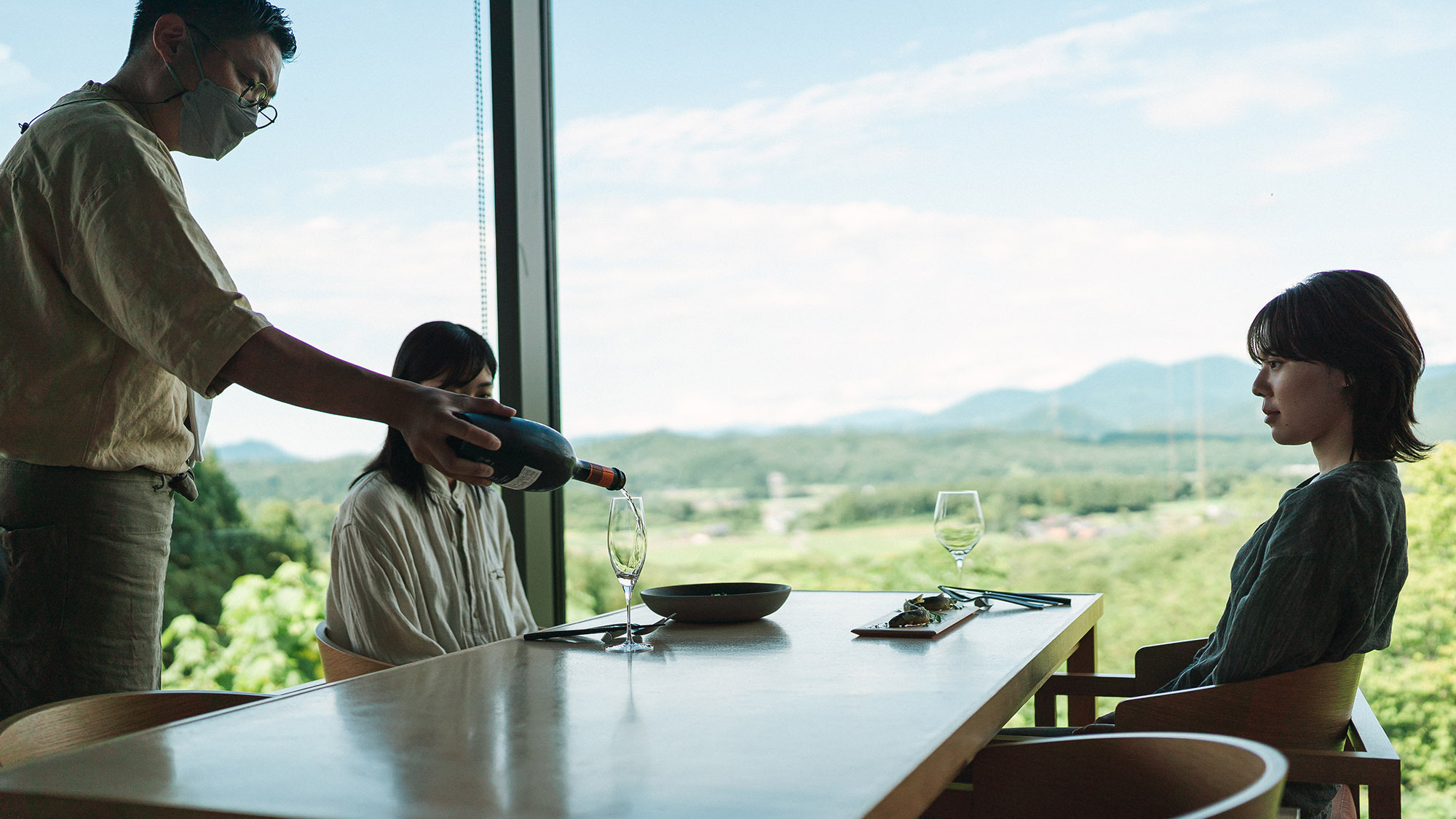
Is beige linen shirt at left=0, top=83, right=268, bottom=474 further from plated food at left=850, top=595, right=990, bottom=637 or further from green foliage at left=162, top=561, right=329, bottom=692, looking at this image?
green foliage at left=162, top=561, right=329, bottom=692

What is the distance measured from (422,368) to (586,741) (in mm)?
1473

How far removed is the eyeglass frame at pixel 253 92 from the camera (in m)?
1.71

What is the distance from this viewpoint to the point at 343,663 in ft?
6.40

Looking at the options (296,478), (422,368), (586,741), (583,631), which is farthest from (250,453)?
(586,741)

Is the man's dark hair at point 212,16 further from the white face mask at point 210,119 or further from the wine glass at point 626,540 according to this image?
the wine glass at point 626,540

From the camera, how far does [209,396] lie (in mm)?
1377

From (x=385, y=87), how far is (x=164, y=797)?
314 cm

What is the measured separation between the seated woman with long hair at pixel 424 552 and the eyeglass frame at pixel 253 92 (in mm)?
627

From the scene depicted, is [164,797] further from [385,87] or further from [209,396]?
[385,87]

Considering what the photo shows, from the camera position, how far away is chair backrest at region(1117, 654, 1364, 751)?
1.47 meters

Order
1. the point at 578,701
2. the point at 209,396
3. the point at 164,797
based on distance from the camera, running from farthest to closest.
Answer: the point at 209,396, the point at 578,701, the point at 164,797

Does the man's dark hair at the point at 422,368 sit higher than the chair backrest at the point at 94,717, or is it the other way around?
the man's dark hair at the point at 422,368

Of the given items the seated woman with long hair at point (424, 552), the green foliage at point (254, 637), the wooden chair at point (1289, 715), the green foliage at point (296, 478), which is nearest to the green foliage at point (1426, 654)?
the wooden chair at point (1289, 715)

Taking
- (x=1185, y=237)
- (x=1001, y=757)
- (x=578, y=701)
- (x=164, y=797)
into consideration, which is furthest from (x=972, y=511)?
(x=1185, y=237)
